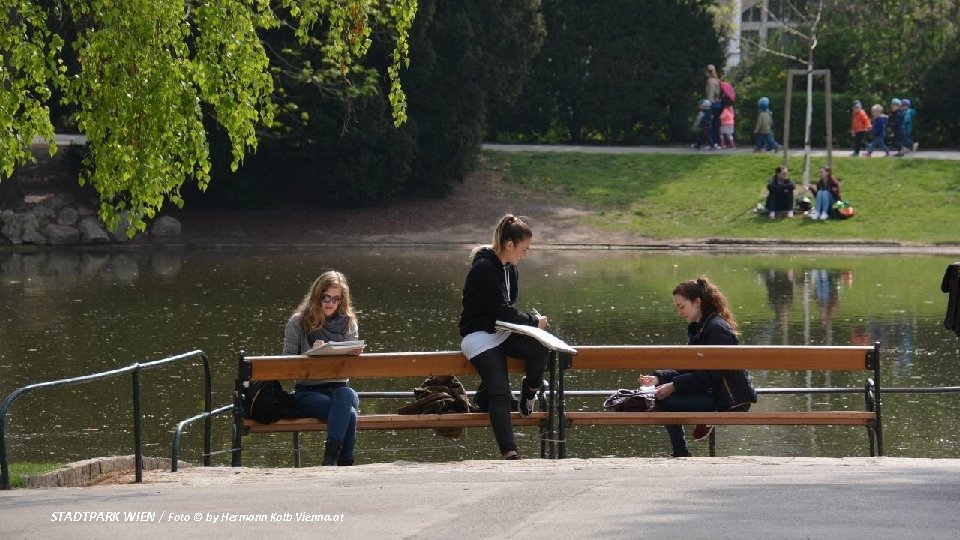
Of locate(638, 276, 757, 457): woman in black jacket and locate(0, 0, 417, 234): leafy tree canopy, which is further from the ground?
locate(0, 0, 417, 234): leafy tree canopy

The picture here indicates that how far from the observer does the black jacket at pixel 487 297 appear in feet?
37.4

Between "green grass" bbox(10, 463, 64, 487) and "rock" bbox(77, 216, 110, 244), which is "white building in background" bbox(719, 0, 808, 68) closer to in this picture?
"rock" bbox(77, 216, 110, 244)

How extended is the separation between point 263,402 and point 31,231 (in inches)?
1119

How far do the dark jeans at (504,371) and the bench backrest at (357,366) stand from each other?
15 cm

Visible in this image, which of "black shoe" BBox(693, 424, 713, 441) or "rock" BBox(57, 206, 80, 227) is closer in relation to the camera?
"black shoe" BBox(693, 424, 713, 441)

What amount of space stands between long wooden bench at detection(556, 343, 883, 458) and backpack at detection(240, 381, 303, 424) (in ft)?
6.38

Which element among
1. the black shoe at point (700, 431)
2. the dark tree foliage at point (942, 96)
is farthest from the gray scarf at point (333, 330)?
the dark tree foliage at point (942, 96)

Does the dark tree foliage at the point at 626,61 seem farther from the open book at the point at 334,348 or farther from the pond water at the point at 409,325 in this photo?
the open book at the point at 334,348

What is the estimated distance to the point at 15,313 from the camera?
25094 mm

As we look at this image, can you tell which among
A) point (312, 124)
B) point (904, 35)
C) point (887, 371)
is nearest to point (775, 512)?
point (887, 371)

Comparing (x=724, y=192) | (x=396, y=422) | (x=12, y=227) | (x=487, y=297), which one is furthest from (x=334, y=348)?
(x=724, y=192)

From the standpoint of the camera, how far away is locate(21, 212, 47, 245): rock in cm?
3838

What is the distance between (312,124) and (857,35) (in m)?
21.1

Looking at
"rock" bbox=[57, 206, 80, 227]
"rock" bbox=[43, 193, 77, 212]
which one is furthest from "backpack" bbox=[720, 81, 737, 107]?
"rock" bbox=[57, 206, 80, 227]
